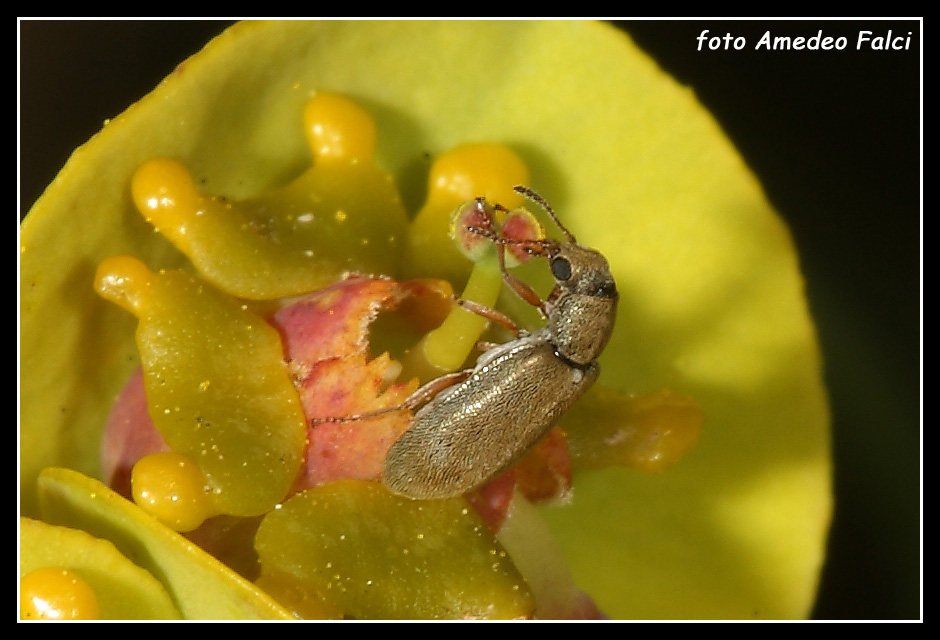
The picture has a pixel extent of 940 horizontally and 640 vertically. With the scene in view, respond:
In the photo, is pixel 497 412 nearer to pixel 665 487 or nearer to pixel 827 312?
pixel 665 487

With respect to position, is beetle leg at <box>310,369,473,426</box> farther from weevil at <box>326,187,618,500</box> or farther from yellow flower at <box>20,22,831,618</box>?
yellow flower at <box>20,22,831,618</box>

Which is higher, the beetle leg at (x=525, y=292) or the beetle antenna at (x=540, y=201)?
the beetle antenna at (x=540, y=201)

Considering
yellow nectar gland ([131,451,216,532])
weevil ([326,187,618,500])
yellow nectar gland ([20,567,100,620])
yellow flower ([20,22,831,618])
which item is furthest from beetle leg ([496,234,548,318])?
yellow nectar gland ([20,567,100,620])

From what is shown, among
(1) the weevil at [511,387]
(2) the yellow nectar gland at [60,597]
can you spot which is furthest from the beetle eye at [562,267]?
(2) the yellow nectar gland at [60,597]

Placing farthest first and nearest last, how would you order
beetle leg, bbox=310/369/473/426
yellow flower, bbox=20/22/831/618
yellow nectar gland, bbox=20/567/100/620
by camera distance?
yellow flower, bbox=20/22/831/618, beetle leg, bbox=310/369/473/426, yellow nectar gland, bbox=20/567/100/620

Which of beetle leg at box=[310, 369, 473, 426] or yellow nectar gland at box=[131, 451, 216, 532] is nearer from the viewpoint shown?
yellow nectar gland at box=[131, 451, 216, 532]

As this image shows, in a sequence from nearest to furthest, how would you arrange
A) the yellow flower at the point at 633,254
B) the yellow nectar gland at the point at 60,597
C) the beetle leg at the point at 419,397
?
the yellow nectar gland at the point at 60,597
the beetle leg at the point at 419,397
the yellow flower at the point at 633,254

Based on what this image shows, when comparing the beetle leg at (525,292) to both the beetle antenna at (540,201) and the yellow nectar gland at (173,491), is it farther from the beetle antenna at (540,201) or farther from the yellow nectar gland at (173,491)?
the yellow nectar gland at (173,491)

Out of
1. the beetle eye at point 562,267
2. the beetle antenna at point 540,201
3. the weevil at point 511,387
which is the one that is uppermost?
the beetle antenna at point 540,201
